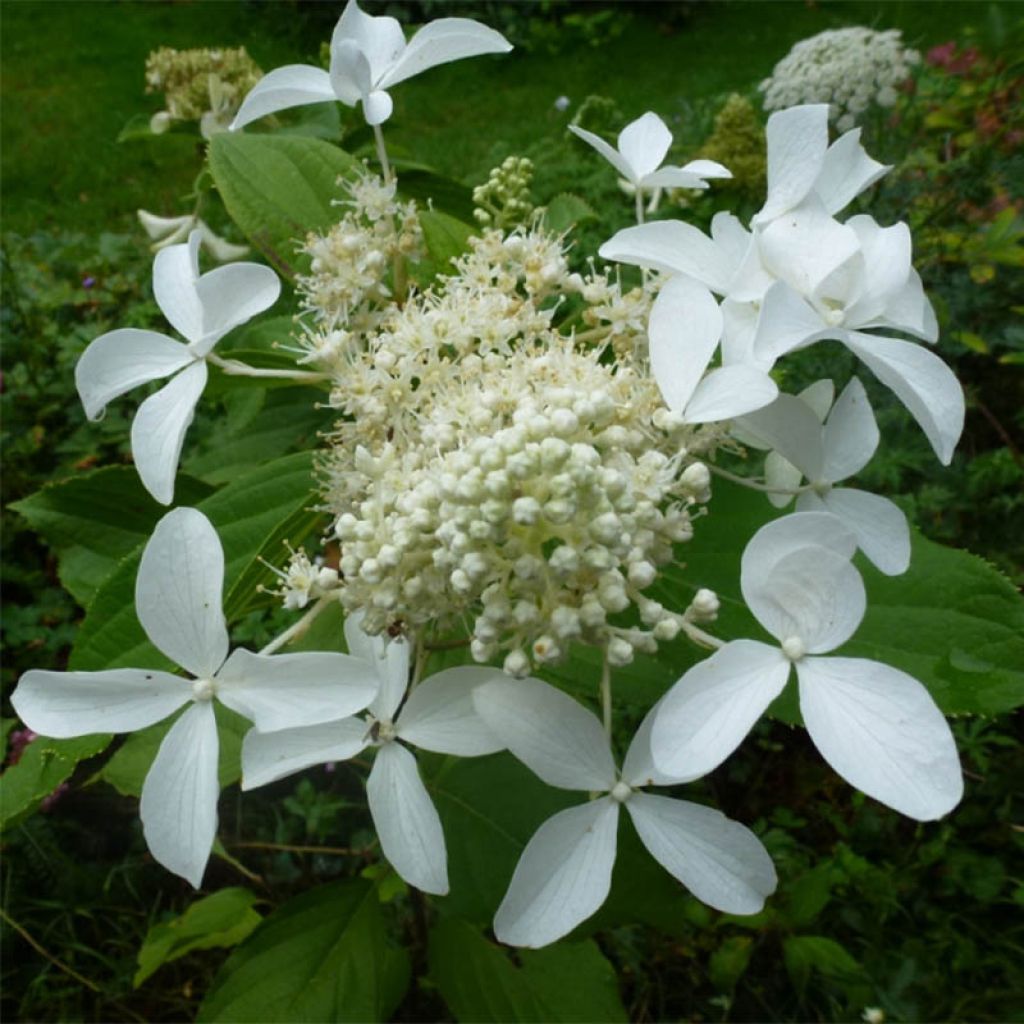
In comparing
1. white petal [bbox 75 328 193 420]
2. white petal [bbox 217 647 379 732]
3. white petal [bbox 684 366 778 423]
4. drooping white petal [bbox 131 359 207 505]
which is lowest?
white petal [bbox 217 647 379 732]

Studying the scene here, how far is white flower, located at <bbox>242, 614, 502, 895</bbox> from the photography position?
676 millimetres

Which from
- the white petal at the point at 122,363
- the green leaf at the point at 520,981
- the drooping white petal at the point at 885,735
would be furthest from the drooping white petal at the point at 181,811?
the green leaf at the point at 520,981

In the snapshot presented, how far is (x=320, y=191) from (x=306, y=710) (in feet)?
1.93

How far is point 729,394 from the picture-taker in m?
0.66

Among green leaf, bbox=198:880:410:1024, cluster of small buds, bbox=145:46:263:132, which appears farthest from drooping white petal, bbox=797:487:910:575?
cluster of small buds, bbox=145:46:263:132

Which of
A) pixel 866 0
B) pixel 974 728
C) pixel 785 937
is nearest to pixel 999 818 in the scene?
pixel 974 728

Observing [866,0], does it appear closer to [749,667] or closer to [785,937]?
[785,937]

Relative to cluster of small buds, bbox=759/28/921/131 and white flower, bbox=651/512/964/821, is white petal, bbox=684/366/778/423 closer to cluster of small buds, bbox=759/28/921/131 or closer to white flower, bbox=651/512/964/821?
white flower, bbox=651/512/964/821

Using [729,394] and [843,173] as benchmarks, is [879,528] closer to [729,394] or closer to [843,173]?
[729,394]

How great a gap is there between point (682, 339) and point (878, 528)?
22cm

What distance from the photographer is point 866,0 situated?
469cm

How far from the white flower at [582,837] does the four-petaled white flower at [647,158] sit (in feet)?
1.53

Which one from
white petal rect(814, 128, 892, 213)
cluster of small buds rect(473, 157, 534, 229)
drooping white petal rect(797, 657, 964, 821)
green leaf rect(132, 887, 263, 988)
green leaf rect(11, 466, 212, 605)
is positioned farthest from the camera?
green leaf rect(132, 887, 263, 988)

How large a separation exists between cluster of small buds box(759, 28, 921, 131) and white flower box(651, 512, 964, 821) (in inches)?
73.0
